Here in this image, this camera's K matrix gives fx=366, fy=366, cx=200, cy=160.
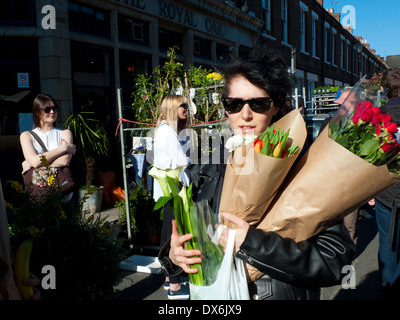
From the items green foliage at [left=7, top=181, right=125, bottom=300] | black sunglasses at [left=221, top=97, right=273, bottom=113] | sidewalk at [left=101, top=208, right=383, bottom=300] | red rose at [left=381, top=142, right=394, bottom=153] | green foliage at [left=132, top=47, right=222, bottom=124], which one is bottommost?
sidewalk at [left=101, top=208, right=383, bottom=300]

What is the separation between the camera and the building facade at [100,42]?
22.5ft

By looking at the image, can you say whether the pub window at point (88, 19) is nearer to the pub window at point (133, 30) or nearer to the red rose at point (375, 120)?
the pub window at point (133, 30)

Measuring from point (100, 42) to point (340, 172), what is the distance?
772cm

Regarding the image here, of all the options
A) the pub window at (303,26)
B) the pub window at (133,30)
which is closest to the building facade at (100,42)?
the pub window at (133,30)

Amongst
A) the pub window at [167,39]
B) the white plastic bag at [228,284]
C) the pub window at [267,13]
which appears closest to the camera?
the white plastic bag at [228,284]

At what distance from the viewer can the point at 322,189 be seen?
4.29 ft

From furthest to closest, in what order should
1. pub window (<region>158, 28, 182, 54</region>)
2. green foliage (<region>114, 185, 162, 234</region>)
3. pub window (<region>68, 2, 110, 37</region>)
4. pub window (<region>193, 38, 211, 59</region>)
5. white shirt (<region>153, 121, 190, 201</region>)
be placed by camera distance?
pub window (<region>193, 38, 211, 59</region>) → pub window (<region>158, 28, 182, 54</region>) → pub window (<region>68, 2, 110, 37</region>) → green foliage (<region>114, 185, 162, 234</region>) → white shirt (<region>153, 121, 190, 201</region>)

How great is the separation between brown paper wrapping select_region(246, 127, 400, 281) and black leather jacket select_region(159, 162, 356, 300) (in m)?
0.06

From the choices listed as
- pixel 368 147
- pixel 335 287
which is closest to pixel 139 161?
pixel 335 287

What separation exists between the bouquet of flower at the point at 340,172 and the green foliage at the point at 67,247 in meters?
1.31

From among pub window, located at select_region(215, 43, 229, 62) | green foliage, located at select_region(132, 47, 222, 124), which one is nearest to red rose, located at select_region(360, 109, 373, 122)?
green foliage, located at select_region(132, 47, 222, 124)

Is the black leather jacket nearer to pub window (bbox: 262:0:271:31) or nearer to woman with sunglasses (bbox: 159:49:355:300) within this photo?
woman with sunglasses (bbox: 159:49:355:300)

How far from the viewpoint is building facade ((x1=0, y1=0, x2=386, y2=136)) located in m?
6.86

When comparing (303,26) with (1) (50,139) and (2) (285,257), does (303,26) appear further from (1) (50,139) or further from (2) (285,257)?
(2) (285,257)
